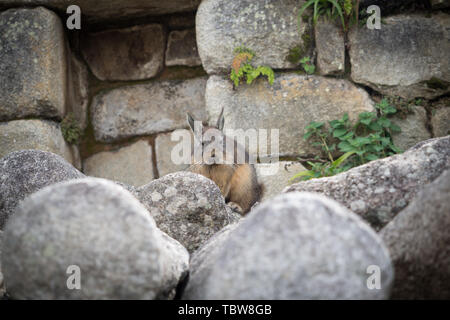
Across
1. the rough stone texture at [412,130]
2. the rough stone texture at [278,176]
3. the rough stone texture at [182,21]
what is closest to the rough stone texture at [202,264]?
the rough stone texture at [278,176]

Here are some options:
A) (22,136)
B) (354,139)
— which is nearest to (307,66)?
(354,139)

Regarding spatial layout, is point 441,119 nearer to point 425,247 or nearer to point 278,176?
point 278,176

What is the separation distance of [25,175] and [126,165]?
7.90 ft

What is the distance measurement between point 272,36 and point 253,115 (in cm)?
81

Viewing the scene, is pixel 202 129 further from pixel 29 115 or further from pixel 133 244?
pixel 133 244

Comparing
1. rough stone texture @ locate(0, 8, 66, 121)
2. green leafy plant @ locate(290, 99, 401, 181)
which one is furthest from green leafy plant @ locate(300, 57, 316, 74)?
rough stone texture @ locate(0, 8, 66, 121)

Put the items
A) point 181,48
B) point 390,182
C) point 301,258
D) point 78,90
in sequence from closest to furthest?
point 301,258 → point 390,182 → point 78,90 → point 181,48

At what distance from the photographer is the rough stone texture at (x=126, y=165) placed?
4773 millimetres

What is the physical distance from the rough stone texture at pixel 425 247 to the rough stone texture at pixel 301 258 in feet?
0.53

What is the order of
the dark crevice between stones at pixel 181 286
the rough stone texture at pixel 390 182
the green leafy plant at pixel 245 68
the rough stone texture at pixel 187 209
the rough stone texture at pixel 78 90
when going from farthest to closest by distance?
the rough stone texture at pixel 78 90, the green leafy plant at pixel 245 68, the rough stone texture at pixel 187 209, the rough stone texture at pixel 390 182, the dark crevice between stones at pixel 181 286

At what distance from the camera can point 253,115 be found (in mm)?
4168

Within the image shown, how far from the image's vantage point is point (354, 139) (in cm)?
398

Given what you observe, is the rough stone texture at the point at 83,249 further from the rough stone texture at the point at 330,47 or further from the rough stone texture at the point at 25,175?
the rough stone texture at the point at 330,47

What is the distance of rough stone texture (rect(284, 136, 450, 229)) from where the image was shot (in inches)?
67.2
